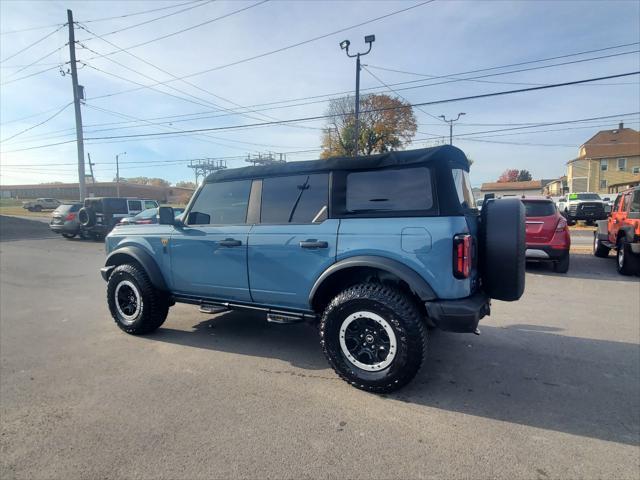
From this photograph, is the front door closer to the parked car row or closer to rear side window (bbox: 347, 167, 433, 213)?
rear side window (bbox: 347, 167, 433, 213)

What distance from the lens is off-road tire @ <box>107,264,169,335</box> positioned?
4.43m

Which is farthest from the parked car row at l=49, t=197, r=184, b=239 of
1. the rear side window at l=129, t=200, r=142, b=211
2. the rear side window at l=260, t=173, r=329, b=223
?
the rear side window at l=260, t=173, r=329, b=223

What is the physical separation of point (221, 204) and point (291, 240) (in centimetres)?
116

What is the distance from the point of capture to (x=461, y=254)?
9.33 feet

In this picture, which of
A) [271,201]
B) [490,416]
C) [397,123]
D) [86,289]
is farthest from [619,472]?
[397,123]

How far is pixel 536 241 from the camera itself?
8.00m

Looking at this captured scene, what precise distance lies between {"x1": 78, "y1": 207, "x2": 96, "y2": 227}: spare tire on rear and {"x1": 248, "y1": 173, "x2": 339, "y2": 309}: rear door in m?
15.5

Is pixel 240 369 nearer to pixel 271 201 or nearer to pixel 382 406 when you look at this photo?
pixel 382 406

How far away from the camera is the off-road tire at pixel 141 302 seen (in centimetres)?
443

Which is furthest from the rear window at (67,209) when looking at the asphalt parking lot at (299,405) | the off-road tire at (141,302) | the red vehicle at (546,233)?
the red vehicle at (546,233)

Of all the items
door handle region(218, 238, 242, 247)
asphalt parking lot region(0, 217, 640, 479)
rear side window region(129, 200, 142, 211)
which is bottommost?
asphalt parking lot region(0, 217, 640, 479)

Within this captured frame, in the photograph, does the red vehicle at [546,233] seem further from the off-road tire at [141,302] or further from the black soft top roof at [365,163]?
the off-road tire at [141,302]

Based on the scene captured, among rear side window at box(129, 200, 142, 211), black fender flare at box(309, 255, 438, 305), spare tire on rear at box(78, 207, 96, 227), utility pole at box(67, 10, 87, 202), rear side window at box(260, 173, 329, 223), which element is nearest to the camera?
black fender flare at box(309, 255, 438, 305)

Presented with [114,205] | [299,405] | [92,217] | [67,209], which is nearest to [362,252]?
[299,405]
